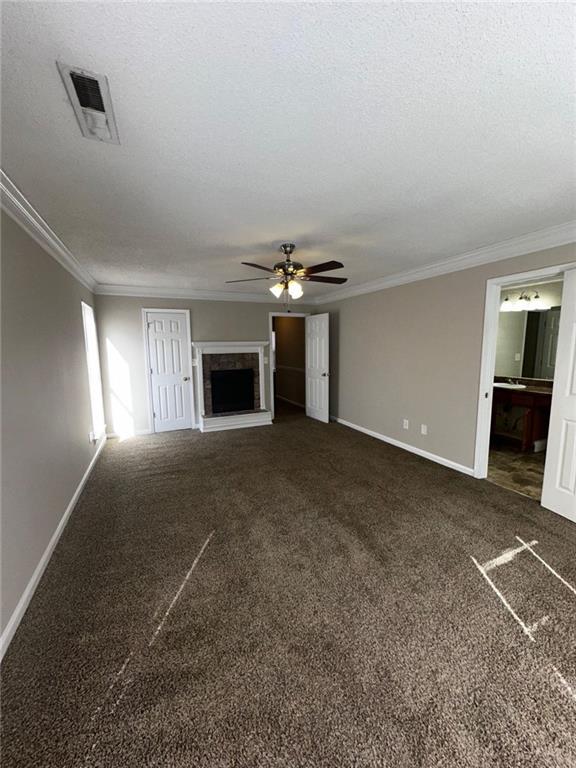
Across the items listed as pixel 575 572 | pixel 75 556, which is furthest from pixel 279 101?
pixel 575 572

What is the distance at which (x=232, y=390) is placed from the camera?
240 inches

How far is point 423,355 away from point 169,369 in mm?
4000

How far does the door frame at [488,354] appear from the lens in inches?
127

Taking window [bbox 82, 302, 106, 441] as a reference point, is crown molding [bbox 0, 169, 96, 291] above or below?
above

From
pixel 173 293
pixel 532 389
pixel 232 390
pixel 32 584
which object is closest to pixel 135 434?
pixel 232 390

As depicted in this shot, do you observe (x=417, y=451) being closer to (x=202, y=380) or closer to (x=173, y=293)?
(x=202, y=380)

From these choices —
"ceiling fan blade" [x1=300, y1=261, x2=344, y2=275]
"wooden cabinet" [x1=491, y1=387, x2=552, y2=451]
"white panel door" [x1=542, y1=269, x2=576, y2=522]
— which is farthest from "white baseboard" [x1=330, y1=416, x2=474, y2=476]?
"ceiling fan blade" [x1=300, y1=261, x2=344, y2=275]

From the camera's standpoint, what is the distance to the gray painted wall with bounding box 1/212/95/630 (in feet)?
6.01

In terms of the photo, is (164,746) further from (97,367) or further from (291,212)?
(97,367)

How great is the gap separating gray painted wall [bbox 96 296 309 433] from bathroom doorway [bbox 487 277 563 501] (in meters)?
4.27

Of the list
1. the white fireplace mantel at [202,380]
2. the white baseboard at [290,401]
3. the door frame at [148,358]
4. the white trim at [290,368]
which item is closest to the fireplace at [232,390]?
the white fireplace mantel at [202,380]

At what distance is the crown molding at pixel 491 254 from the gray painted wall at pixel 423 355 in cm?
6

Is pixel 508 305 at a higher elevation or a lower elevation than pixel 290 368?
higher

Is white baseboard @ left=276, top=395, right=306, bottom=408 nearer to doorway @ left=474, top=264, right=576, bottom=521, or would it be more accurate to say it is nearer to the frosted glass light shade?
doorway @ left=474, top=264, right=576, bottom=521
